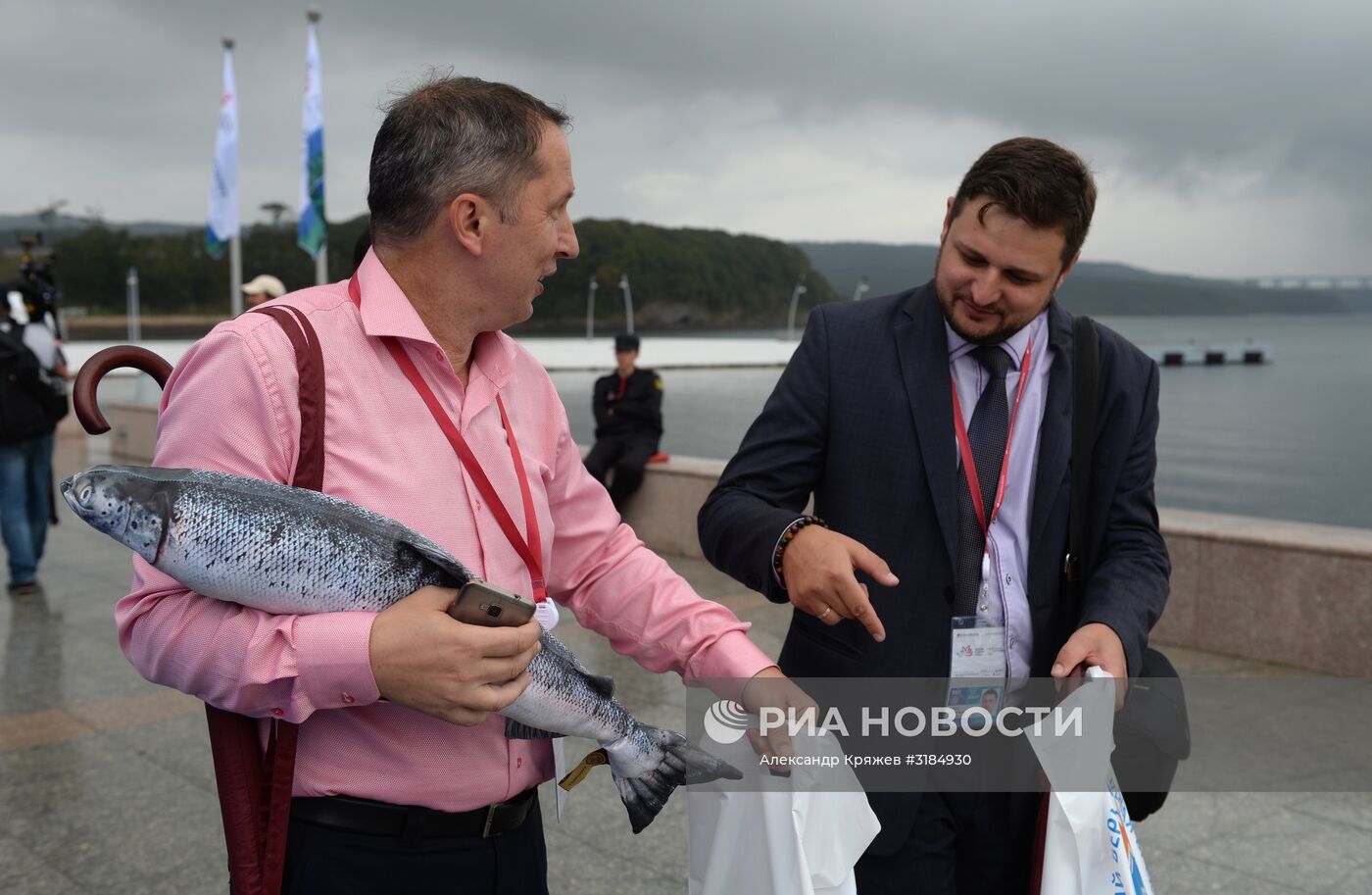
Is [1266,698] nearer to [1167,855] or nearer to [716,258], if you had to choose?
[1167,855]

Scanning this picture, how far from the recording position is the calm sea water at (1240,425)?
757 inches

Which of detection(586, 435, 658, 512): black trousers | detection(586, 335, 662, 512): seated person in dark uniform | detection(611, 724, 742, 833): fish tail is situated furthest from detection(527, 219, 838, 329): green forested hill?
detection(611, 724, 742, 833): fish tail

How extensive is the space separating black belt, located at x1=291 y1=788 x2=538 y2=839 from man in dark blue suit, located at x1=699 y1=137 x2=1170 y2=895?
714mm

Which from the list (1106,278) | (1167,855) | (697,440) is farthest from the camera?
(1106,278)

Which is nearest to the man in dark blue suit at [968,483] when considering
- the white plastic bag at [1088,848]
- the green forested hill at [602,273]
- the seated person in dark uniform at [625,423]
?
the white plastic bag at [1088,848]

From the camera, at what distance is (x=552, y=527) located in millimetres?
2061

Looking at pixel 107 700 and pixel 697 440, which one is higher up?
pixel 107 700

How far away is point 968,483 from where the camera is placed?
2.38 m

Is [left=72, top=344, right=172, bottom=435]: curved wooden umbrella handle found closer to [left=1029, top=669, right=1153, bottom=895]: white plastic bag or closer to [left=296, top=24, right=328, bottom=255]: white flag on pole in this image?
[left=1029, top=669, right=1153, bottom=895]: white plastic bag

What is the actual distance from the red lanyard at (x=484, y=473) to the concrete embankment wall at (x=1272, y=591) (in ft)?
17.5

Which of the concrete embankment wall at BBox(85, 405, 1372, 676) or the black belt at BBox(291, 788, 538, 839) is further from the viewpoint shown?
the concrete embankment wall at BBox(85, 405, 1372, 676)

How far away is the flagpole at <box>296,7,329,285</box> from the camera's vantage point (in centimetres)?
2047

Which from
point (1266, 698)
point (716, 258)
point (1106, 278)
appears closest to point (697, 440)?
point (1106, 278)

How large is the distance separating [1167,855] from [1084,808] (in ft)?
7.49
